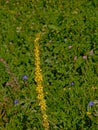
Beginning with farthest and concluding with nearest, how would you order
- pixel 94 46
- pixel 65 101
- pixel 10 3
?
pixel 10 3 < pixel 94 46 < pixel 65 101

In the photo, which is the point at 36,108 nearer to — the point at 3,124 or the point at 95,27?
the point at 3,124

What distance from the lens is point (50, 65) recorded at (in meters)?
5.18

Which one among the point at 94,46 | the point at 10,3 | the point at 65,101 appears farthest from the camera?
the point at 10,3

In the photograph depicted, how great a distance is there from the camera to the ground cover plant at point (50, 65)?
3.90m

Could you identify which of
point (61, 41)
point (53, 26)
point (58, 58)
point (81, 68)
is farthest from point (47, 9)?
point (81, 68)

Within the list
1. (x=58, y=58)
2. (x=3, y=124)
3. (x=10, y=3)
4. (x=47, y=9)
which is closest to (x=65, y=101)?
(x=3, y=124)

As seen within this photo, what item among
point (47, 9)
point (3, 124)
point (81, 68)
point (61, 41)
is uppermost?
point (47, 9)

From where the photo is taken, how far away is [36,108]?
4172 millimetres

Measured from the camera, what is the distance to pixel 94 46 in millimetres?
5188

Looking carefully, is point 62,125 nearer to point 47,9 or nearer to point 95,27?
point 95,27

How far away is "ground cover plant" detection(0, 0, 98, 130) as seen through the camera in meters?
3.90

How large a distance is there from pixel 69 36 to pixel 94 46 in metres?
0.71

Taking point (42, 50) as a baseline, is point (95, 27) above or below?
above

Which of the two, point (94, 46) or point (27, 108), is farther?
point (94, 46)
